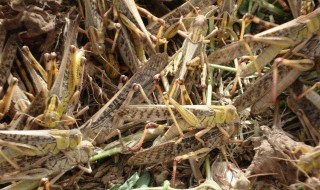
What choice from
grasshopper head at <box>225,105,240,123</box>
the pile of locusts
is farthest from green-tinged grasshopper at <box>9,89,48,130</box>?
grasshopper head at <box>225,105,240,123</box>

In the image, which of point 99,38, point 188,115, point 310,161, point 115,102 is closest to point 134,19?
point 99,38

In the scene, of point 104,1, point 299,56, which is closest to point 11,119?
point 104,1

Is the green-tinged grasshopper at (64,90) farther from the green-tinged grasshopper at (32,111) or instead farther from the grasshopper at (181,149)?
the grasshopper at (181,149)

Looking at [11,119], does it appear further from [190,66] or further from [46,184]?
[190,66]

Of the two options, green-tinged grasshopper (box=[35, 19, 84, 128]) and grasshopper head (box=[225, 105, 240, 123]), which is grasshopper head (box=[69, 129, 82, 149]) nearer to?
green-tinged grasshopper (box=[35, 19, 84, 128])

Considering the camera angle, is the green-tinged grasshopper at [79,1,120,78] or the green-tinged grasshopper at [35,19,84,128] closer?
the green-tinged grasshopper at [35,19,84,128]

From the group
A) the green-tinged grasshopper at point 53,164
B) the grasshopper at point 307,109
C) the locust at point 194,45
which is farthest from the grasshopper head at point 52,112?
the grasshopper at point 307,109

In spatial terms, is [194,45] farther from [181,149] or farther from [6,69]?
[6,69]
